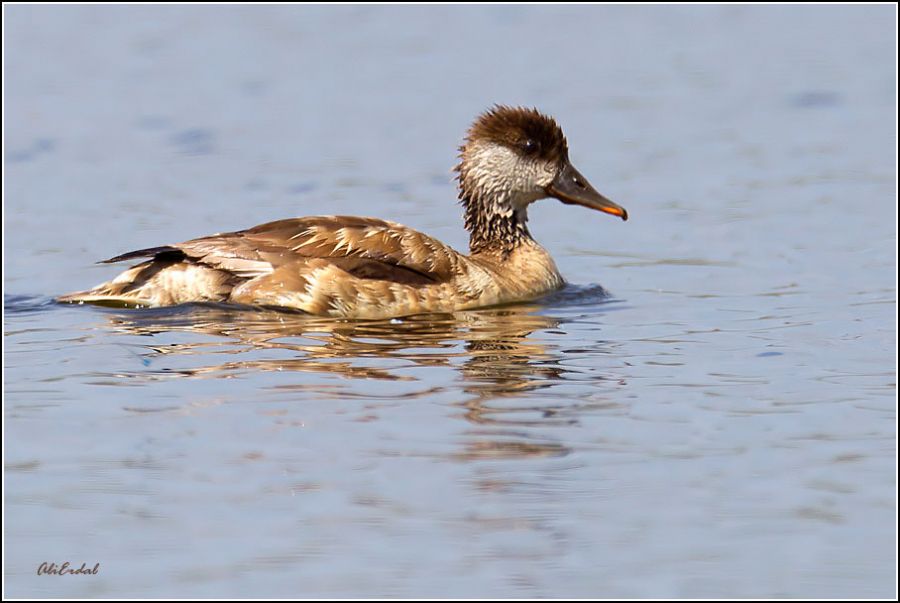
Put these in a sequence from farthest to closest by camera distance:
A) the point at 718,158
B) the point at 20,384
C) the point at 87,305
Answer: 1. the point at 718,158
2. the point at 87,305
3. the point at 20,384

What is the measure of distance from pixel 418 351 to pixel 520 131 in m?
3.14

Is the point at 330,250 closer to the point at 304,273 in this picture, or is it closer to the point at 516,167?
the point at 304,273

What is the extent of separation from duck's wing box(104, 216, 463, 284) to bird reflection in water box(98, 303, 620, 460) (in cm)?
34

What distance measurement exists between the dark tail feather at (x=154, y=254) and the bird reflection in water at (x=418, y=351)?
15.2 inches

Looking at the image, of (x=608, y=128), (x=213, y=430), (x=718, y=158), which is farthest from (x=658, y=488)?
(x=608, y=128)

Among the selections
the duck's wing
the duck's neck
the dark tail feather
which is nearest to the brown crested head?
the duck's neck

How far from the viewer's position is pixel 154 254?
11.8m

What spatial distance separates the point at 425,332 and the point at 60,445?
366cm

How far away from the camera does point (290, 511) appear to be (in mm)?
7168

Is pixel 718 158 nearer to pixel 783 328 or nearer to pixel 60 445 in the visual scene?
pixel 783 328
